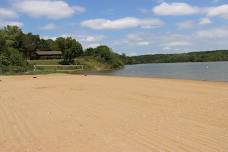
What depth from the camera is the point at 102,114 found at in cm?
1059

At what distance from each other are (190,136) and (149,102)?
5.80m

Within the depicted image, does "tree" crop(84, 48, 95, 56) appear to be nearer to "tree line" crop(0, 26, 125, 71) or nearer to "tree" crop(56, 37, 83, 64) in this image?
"tree line" crop(0, 26, 125, 71)

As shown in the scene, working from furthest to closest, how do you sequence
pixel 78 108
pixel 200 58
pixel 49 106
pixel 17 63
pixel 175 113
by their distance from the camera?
pixel 200 58 → pixel 17 63 → pixel 49 106 → pixel 78 108 → pixel 175 113

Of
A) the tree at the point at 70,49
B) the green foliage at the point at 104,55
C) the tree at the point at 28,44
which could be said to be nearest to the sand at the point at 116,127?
the tree at the point at 70,49

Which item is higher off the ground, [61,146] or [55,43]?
[55,43]

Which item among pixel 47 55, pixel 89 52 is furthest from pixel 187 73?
pixel 89 52

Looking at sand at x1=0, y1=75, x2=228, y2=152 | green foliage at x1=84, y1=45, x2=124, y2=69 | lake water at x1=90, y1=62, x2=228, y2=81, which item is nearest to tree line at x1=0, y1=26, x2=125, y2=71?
green foliage at x1=84, y1=45, x2=124, y2=69

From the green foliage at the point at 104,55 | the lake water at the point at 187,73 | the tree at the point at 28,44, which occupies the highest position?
the tree at the point at 28,44

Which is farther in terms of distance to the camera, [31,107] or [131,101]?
[131,101]

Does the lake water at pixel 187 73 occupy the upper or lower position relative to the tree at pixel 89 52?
lower

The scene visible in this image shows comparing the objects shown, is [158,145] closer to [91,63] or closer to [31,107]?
[31,107]

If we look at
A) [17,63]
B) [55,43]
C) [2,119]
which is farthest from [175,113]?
[55,43]

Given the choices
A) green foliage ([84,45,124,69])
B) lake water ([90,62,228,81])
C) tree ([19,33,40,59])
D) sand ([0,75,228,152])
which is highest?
tree ([19,33,40,59])

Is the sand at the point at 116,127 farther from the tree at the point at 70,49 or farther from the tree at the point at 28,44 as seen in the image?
the tree at the point at 28,44
